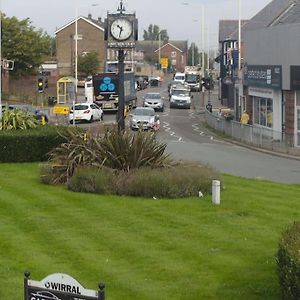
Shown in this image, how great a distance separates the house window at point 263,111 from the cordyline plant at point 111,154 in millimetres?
25547

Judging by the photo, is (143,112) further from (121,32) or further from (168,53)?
(168,53)

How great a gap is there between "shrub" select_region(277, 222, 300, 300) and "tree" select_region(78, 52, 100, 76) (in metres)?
90.3

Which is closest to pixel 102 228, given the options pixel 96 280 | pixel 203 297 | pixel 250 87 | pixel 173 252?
pixel 173 252

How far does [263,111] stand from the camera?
45469mm

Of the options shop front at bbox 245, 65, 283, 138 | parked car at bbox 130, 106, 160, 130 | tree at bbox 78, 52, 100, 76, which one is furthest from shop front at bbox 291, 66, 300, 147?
tree at bbox 78, 52, 100, 76

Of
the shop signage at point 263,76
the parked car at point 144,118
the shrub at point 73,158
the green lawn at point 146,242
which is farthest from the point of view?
the parked car at point 144,118

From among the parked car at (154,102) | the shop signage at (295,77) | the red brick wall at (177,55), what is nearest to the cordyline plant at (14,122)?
the shop signage at (295,77)

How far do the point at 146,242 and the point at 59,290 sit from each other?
561 centimetres

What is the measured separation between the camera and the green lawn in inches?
395

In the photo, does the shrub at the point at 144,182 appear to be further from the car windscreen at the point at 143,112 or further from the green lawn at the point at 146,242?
the car windscreen at the point at 143,112

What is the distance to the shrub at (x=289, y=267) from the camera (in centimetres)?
806

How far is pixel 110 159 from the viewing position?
18.2 meters

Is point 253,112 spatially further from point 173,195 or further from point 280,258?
point 280,258

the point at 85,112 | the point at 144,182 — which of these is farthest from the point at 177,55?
the point at 144,182
